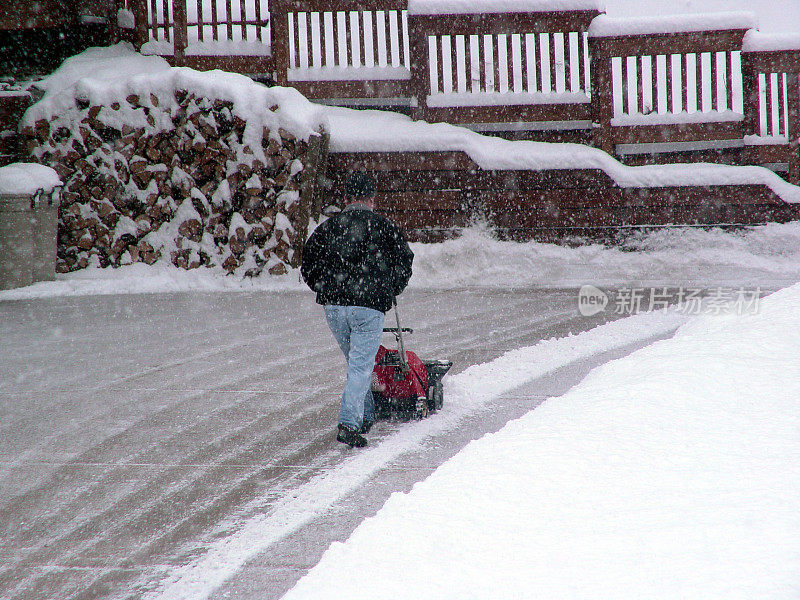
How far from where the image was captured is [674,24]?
39.5 ft

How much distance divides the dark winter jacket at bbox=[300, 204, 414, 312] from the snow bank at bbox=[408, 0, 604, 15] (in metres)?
8.80

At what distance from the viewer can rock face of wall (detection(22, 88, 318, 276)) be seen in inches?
456

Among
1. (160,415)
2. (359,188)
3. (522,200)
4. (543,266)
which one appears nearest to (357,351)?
(359,188)

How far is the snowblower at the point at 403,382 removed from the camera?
4.89m

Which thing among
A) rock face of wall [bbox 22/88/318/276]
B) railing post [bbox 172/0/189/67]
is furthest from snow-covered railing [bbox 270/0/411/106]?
rock face of wall [bbox 22/88/318/276]

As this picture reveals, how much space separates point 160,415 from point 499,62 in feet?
31.3

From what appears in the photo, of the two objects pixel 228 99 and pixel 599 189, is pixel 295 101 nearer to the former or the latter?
pixel 228 99

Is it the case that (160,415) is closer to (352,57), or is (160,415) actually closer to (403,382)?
(403,382)

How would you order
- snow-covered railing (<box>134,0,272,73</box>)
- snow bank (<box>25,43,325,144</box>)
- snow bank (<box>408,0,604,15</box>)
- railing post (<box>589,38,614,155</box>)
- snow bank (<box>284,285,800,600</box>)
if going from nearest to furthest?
snow bank (<box>284,285,800,600</box>), snow bank (<box>25,43,325,144</box>), railing post (<box>589,38,614,155</box>), snow bank (<box>408,0,604,15</box>), snow-covered railing (<box>134,0,272,73</box>)

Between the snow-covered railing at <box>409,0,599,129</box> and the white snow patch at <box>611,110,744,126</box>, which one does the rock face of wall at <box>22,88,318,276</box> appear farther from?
the white snow patch at <box>611,110,744,126</box>

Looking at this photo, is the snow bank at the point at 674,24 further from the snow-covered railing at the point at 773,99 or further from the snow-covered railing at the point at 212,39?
the snow-covered railing at the point at 212,39

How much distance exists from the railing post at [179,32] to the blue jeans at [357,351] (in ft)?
33.9

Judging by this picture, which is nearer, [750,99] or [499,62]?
[750,99]

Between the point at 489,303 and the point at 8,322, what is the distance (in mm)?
5421
